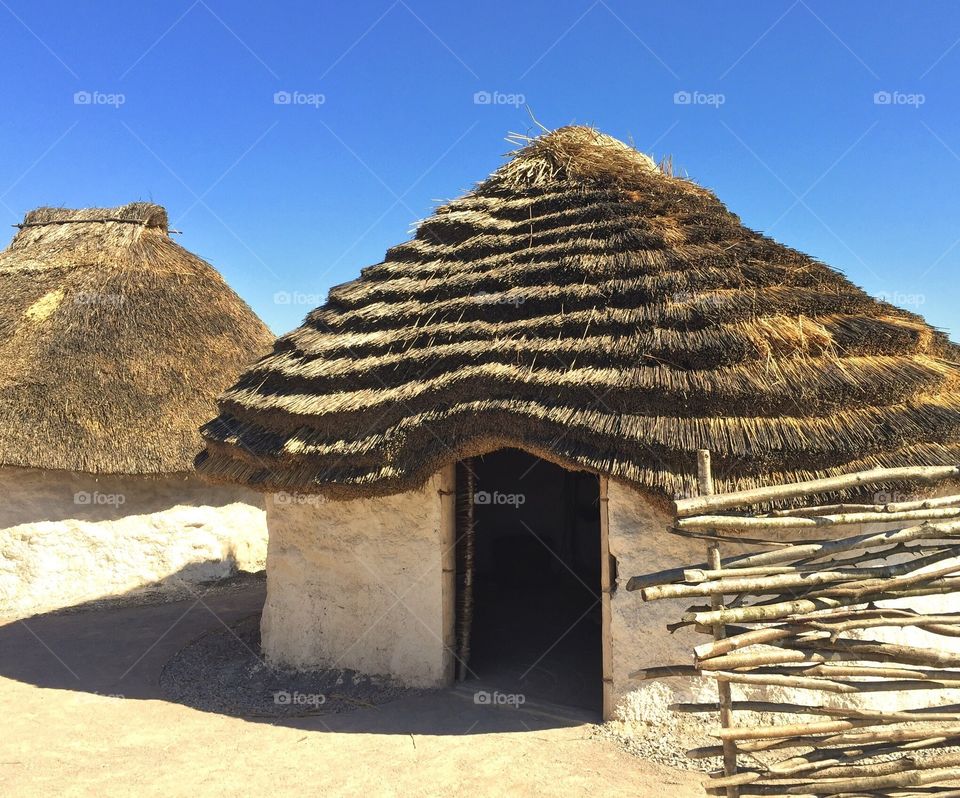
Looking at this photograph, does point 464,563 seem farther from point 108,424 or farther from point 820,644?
point 108,424

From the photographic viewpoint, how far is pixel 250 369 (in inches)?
311

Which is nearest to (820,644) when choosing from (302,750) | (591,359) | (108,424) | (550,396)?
(550,396)

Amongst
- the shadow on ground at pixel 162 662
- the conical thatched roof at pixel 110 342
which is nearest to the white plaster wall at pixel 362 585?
the shadow on ground at pixel 162 662

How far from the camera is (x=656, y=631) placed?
5.30 metres

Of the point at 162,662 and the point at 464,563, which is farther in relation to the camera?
the point at 162,662

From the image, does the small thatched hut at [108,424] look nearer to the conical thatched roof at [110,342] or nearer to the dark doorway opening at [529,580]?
the conical thatched roof at [110,342]

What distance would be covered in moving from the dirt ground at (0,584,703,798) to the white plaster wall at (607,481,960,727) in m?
0.45

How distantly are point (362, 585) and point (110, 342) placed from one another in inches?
273

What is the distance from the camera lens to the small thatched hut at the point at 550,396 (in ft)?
17.1

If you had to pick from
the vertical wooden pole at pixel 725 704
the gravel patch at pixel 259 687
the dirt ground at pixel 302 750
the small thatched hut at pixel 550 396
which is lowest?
the dirt ground at pixel 302 750

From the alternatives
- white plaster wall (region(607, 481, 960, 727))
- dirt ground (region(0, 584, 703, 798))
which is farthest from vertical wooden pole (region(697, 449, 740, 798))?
white plaster wall (region(607, 481, 960, 727))

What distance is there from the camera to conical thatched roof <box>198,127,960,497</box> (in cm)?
516

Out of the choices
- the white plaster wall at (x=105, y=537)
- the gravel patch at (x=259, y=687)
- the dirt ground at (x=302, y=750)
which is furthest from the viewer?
the white plaster wall at (x=105, y=537)

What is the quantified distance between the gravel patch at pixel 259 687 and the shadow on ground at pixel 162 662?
126 mm
